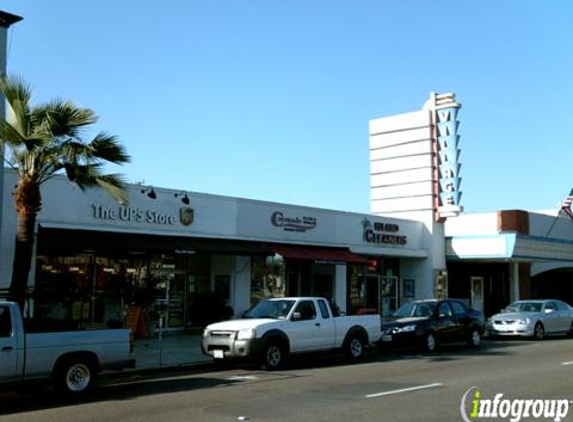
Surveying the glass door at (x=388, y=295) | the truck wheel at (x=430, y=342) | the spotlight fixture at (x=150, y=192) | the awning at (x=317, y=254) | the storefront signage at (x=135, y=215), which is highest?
the spotlight fixture at (x=150, y=192)

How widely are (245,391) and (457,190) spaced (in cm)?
2296

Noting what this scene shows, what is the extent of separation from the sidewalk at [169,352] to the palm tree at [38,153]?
3541 mm

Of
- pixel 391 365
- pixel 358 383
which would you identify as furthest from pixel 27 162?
pixel 391 365

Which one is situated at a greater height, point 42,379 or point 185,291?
point 185,291

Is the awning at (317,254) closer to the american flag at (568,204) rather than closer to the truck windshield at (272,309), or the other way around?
the truck windshield at (272,309)

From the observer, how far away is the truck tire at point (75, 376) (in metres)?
11.9

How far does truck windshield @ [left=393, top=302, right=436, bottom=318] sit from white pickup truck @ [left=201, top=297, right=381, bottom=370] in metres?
2.63

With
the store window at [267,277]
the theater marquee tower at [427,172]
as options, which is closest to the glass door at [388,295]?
the theater marquee tower at [427,172]

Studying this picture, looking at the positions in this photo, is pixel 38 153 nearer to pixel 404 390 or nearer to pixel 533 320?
pixel 404 390

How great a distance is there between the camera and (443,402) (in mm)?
10570

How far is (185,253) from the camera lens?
887 inches

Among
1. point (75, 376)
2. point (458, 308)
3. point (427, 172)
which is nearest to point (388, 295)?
point (427, 172)

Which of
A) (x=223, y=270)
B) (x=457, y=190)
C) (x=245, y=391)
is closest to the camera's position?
(x=245, y=391)

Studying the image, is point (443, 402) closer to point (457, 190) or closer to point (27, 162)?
point (27, 162)
